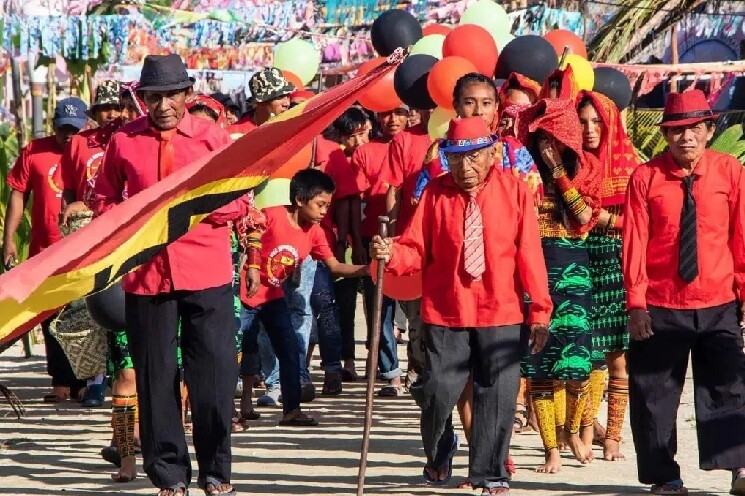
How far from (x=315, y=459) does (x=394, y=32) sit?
11.7ft

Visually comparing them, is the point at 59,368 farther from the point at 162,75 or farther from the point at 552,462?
the point at 162,75

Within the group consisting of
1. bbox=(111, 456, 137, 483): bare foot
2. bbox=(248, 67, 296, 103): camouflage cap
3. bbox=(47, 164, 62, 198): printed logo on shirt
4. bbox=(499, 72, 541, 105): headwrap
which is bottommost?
bbox=(111, 456, 137, 483): bare foot

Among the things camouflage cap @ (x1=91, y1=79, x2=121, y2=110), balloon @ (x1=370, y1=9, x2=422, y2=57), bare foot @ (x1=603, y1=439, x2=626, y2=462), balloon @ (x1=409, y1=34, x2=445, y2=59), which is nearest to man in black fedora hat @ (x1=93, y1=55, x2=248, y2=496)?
bare foot @ (x1=603, y1=439, x2=626, y2=462)

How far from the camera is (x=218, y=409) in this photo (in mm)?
8117

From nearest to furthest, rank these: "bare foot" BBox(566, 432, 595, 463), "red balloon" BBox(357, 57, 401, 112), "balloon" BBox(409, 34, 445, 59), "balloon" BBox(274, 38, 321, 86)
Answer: "bare foot" BBox(566, 432, 595, 463) < "balloon" BBox(409, 34, 445, 59) < "red balloon" BBox(357, 57, 401, 112) < "balloon" BBox(274, 38, 321, 86)

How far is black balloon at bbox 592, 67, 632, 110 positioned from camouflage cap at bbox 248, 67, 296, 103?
2.07 metres

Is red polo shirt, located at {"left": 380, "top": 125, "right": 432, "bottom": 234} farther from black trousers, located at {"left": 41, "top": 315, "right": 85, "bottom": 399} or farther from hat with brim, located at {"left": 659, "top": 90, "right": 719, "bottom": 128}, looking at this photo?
black trousers, located at {"left": 41, "top": 315, "right": 85, "bottom": 399}

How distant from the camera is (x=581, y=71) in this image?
405 inches

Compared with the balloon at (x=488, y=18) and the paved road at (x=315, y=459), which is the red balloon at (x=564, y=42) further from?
the paved road at (x=315, y=459)

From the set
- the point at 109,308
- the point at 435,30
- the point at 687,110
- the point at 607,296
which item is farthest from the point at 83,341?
the point at 687,110

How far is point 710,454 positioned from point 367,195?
15.9ft

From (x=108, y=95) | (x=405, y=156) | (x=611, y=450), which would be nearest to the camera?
(x=611, y=450)

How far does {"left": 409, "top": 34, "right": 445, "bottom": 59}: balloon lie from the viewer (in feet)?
36.6

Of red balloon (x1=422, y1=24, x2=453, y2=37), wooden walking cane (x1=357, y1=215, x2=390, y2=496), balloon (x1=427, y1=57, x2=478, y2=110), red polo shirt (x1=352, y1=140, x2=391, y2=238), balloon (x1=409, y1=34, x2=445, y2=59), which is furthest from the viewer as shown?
red polo shirt (x1=352, y1=140, x2=391, y2=238)
